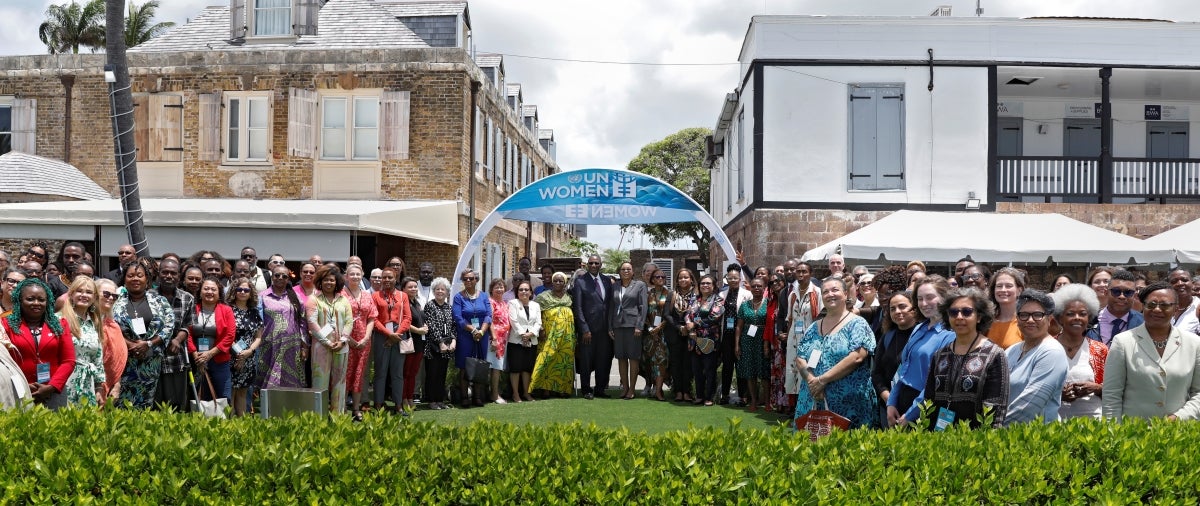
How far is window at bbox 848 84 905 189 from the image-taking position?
15.9 meters

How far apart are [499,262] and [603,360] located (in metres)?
12.0

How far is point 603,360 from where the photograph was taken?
38.5 ft

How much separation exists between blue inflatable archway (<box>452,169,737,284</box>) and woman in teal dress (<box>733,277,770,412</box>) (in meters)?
2.22

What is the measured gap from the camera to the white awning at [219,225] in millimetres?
14680

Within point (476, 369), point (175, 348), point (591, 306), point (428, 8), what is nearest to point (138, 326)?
point (175, 348)

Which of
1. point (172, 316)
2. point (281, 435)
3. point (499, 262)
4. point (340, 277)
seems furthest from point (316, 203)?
point (281, 435)

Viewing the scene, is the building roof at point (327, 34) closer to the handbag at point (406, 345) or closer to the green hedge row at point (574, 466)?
the handbag at point (406, 345)

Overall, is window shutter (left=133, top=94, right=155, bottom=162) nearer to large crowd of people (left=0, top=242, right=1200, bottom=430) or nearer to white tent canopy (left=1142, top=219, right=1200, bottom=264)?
large crowd of people (left=0, top=242, right=1200, bottom=430)

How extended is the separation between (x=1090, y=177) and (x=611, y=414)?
11.8m

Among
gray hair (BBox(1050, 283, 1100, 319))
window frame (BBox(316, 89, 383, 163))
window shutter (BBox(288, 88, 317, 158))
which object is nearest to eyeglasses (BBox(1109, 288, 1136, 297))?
gray hair (BBox(1050, 283, 1100, 319))

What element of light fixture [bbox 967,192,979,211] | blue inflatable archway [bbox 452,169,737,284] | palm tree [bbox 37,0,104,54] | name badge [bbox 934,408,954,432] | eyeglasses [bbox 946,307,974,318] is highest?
palm tree [bbox 37,0,104,54]

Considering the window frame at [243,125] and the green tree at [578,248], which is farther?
the green tree at [578,248]

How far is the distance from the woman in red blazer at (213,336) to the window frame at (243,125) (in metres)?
10.6

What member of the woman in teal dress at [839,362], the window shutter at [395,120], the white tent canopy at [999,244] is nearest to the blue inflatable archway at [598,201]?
the white tent canopy at [999,244]
